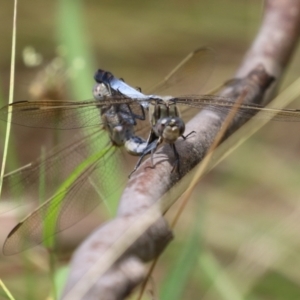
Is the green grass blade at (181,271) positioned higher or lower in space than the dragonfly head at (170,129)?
lower

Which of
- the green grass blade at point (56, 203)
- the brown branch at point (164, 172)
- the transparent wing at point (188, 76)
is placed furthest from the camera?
the transparent wing at point (188, 76)


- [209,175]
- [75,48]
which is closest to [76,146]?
[75,48]

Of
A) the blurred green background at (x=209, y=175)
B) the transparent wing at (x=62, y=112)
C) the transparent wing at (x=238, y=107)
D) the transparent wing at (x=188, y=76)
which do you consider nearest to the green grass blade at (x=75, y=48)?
the blurred green background at (x=209, y=175)

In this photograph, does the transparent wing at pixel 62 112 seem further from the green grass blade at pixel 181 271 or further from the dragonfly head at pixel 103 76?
the green grass blade at pixel 181 271

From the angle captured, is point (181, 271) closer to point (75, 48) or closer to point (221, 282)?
point (221, 282)

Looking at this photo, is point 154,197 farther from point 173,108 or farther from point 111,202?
point 111,202

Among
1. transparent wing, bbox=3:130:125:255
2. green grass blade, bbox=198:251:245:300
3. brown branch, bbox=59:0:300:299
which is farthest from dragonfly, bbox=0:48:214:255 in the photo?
green grass blade, bbox=198:251:245:300

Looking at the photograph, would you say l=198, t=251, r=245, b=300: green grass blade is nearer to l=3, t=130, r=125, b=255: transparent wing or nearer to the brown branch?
l=3, t=130, r=125, b=255: transparent wing
